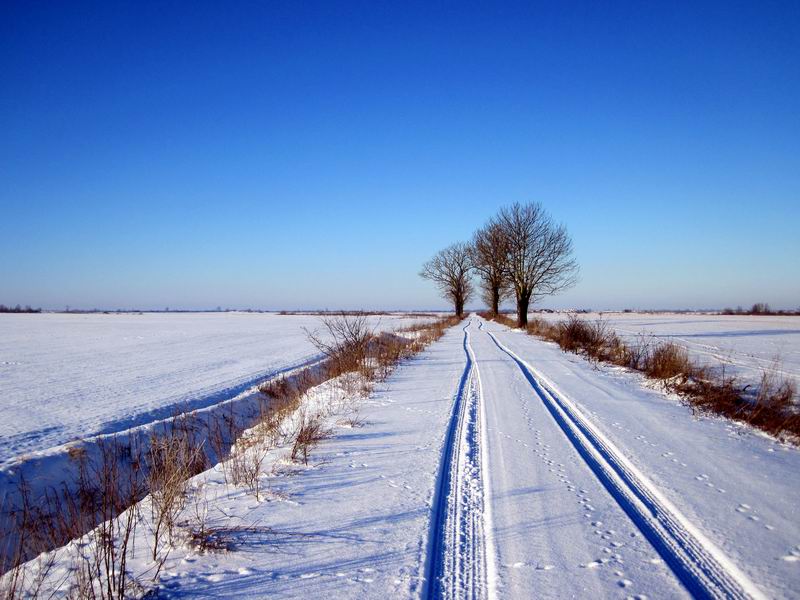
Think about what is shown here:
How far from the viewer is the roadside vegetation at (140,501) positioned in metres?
2.63

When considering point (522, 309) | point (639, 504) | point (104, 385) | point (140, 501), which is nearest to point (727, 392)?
point (639, 504)

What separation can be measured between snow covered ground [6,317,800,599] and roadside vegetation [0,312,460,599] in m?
0.18

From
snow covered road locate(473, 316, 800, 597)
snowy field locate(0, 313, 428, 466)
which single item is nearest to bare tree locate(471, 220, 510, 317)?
snowy field locate(0, 313, 428, 466)

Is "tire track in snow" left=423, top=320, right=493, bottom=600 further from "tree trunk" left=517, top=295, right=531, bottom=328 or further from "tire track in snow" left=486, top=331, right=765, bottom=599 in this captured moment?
"tree trunk" left=517, top=295, right=531, bottom=328

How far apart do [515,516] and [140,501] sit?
3.39 m

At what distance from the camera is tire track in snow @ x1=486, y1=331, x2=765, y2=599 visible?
2543 millimetres

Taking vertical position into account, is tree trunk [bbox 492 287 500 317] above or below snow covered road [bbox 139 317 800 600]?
above

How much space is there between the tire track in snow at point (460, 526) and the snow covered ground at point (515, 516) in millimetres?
→ 13

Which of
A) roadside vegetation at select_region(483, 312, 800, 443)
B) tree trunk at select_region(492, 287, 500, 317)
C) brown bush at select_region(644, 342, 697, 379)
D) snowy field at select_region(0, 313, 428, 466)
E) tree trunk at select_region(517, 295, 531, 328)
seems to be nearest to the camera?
roadside vegetation at select_region(483, 312, 800, 443)

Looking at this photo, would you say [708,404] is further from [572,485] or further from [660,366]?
[572,485]

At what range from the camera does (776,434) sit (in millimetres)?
5672

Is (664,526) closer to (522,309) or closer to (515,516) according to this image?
(515,516)

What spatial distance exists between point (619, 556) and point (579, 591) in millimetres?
544

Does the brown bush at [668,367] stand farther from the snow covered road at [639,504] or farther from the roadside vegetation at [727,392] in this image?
the snow covered road at [639,504]
